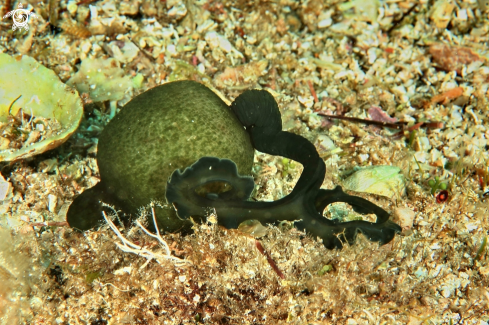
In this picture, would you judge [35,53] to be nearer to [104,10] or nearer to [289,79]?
[104,10]

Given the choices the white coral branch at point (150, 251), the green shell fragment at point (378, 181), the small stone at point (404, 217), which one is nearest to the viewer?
the white coral branch at point (150, 251)

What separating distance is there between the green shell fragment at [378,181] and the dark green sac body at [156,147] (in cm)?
107

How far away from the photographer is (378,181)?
9.81ft

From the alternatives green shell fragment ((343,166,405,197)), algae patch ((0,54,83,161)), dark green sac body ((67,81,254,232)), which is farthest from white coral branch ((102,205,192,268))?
green shell fragment ((343,166,405,197))

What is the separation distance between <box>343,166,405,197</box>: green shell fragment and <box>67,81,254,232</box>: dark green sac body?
107 centimetres

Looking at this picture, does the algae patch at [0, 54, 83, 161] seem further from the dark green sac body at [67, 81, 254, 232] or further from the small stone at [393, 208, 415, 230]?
the small stone at [393, 208, 415, 230]

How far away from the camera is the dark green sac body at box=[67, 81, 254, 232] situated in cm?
229

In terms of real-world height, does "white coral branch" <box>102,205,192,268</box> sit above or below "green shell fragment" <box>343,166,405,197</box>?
below

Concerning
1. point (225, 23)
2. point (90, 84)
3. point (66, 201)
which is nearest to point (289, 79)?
point (225, 23)

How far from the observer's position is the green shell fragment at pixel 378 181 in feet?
9.73

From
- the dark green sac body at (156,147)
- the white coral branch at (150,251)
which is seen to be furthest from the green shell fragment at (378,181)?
the white coral branch at (150,251)

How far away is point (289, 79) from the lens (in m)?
3.82

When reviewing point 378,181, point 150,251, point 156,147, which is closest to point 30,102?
point 156,147

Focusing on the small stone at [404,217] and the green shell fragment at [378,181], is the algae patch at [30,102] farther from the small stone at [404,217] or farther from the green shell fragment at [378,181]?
the small stone at [404,217]
